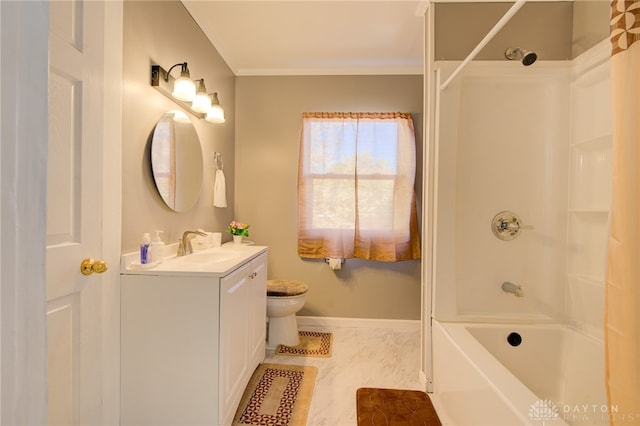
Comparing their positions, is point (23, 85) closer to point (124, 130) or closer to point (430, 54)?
point (124, 130)

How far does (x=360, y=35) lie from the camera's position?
7.07 feet

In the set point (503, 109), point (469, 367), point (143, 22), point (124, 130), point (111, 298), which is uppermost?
point (143, 22)

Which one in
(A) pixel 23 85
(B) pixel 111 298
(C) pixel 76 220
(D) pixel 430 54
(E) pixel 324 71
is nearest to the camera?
(A) pixel 23 85

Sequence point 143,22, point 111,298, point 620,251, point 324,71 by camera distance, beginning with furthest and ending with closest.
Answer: point 324,71 < point 143,22 < point 111,298 < point 620,251

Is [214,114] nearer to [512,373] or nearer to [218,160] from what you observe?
[218,160]

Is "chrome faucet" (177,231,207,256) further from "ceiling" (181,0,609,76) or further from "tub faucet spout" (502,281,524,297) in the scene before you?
"tub faucet spout" (502,281,524,297)

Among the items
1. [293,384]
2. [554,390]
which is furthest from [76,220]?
[554,390]

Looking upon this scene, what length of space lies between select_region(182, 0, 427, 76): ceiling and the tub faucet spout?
1865 mm

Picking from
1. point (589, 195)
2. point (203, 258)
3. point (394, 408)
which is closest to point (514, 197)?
point (589, 195)

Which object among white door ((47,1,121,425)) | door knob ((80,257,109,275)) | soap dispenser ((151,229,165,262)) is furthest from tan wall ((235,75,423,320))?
door knob ((80,257,109,275))

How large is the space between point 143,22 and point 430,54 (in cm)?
164

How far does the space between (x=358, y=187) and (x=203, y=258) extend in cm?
149

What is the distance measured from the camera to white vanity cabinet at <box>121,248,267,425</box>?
50.1 inches

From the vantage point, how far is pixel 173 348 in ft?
4.19
